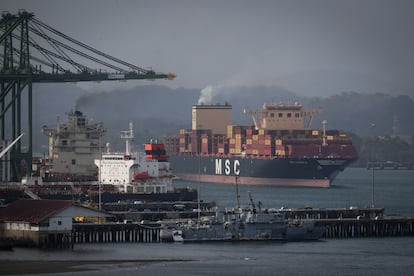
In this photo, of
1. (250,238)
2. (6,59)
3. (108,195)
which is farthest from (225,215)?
(6,59)

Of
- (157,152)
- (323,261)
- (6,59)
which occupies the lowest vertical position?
(323,261)

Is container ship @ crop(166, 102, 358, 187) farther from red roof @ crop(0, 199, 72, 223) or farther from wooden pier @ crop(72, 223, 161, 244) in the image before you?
red roof @ crop(0, 199, 72, 223)

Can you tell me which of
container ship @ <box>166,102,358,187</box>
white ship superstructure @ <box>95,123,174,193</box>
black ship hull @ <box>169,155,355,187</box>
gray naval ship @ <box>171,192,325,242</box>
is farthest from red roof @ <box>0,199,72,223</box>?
container ship @ <box>166,102,358,187</box>

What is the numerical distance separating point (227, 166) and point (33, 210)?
75.5 m

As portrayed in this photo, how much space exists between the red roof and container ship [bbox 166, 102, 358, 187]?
2369 inches

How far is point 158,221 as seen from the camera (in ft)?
235

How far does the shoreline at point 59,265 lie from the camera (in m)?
55.7

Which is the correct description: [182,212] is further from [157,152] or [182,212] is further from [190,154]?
[190,154]

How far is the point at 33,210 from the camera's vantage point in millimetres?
64562

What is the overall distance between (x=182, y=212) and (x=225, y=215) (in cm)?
1055

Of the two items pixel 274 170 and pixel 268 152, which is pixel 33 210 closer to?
pixel 274 170

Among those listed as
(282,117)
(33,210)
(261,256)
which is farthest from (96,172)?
(282,117)

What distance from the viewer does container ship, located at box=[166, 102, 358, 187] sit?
130 meters

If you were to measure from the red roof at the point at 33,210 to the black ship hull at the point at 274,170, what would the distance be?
195ft
